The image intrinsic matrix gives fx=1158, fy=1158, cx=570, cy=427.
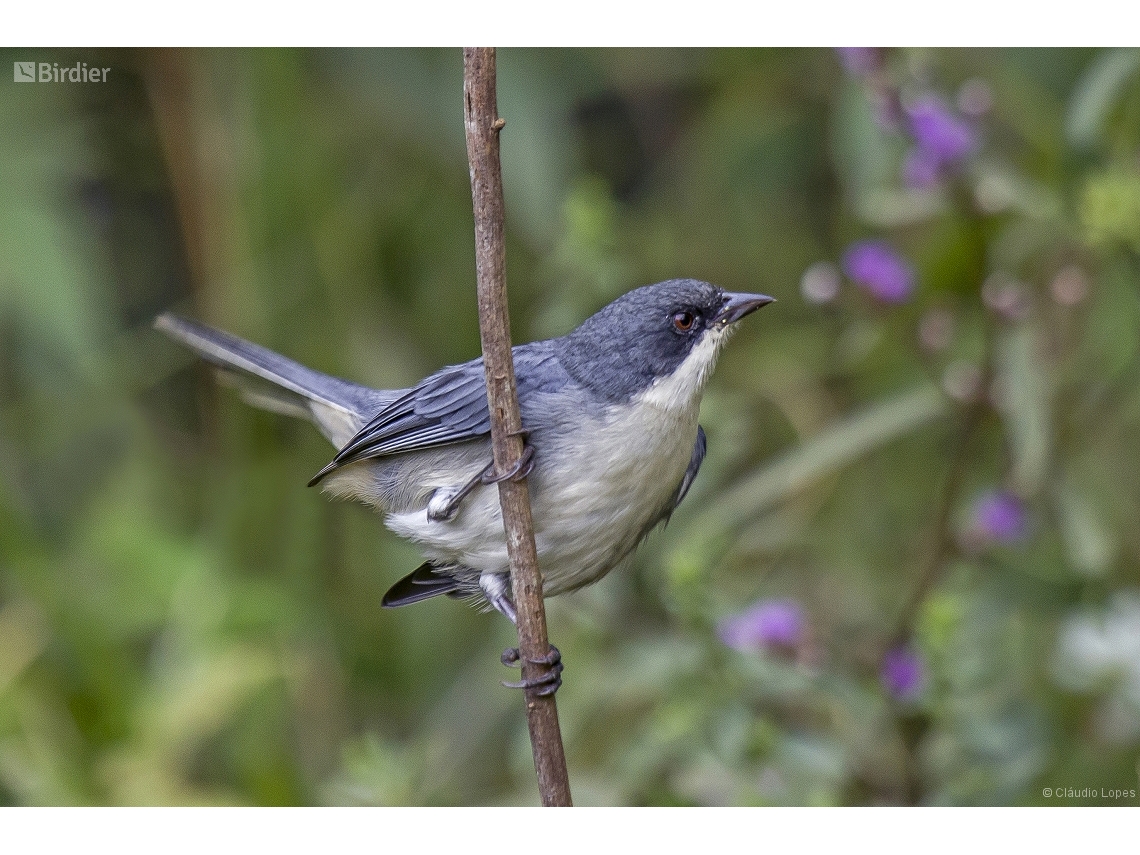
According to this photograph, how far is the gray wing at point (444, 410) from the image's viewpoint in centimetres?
158

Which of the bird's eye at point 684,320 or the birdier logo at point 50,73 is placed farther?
the birdier logo at point 50,73

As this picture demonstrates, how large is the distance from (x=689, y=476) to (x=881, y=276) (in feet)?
2.23

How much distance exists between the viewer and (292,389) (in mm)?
1788

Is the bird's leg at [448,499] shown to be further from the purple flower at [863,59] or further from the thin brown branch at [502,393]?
the purple flower at [863,59]

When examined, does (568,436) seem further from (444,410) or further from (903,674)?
(903,674)

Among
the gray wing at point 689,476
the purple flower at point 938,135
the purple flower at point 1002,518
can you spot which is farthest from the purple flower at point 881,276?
the gray wing at point 689,476

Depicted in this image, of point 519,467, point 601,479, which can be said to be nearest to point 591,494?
point 601,479

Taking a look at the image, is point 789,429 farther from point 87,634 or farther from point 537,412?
point 87,634

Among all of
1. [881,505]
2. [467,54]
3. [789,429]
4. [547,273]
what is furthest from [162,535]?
[467,54]

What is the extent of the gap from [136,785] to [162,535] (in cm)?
64

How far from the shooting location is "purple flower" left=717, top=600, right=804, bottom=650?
6.70 feet

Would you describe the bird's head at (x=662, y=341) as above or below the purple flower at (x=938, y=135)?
below

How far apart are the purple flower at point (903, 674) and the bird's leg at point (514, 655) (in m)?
0.88

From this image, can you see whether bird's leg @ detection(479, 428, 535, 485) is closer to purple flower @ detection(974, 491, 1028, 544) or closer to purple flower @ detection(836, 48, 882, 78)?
purple flower @ detection(836, 48, 882, 78)
